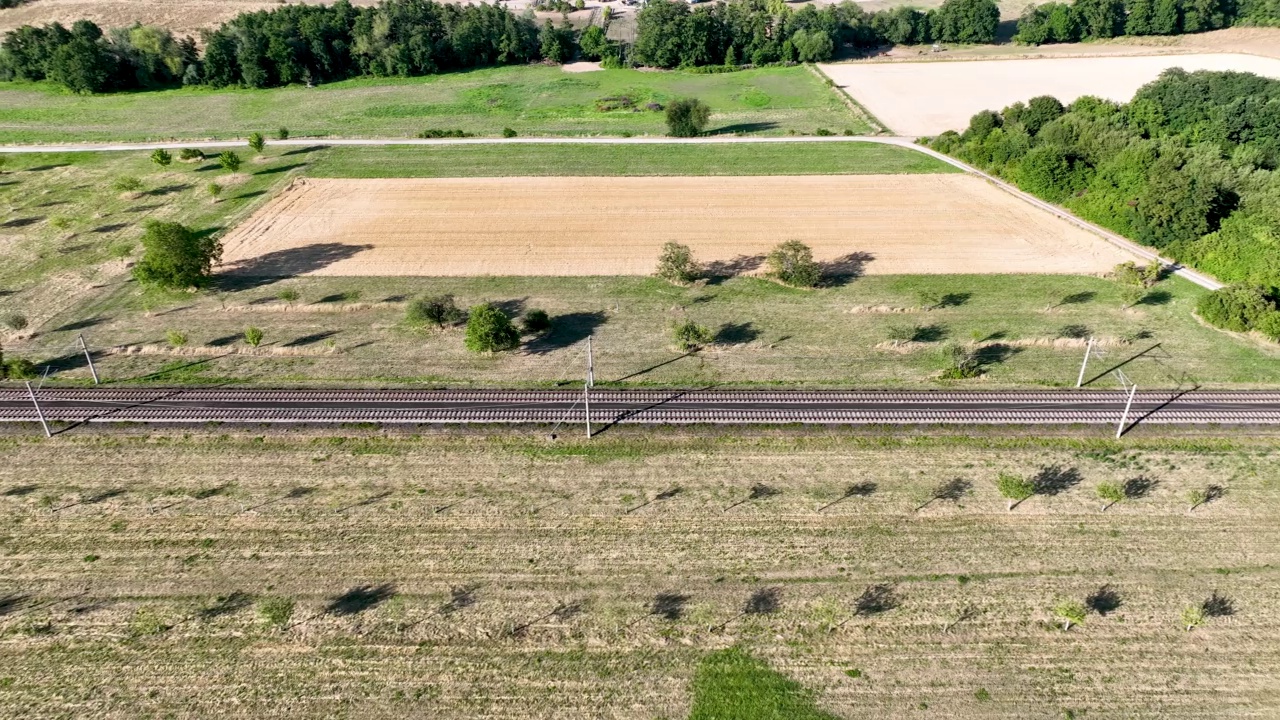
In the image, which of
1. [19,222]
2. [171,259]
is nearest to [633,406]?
[171,259]

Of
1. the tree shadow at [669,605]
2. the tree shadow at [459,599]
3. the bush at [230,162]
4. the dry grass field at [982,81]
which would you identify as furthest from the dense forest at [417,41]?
the tree shadow at [459,599]

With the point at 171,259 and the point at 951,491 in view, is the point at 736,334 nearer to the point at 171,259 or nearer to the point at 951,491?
the point at 951,491

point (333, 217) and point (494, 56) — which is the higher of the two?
point (494, 56)

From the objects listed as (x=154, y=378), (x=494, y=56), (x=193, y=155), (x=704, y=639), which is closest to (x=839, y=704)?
(x=704, y=639)

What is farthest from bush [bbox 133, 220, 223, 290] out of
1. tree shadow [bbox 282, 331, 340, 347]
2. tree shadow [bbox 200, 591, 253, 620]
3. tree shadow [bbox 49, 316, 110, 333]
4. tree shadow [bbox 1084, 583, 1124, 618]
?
tree shadow [bbox 1084, 583, 1124, 618]

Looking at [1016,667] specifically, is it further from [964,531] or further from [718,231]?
[718,231]

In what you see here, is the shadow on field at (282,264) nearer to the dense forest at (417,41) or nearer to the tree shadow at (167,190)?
the tree shadow at (167,190)
